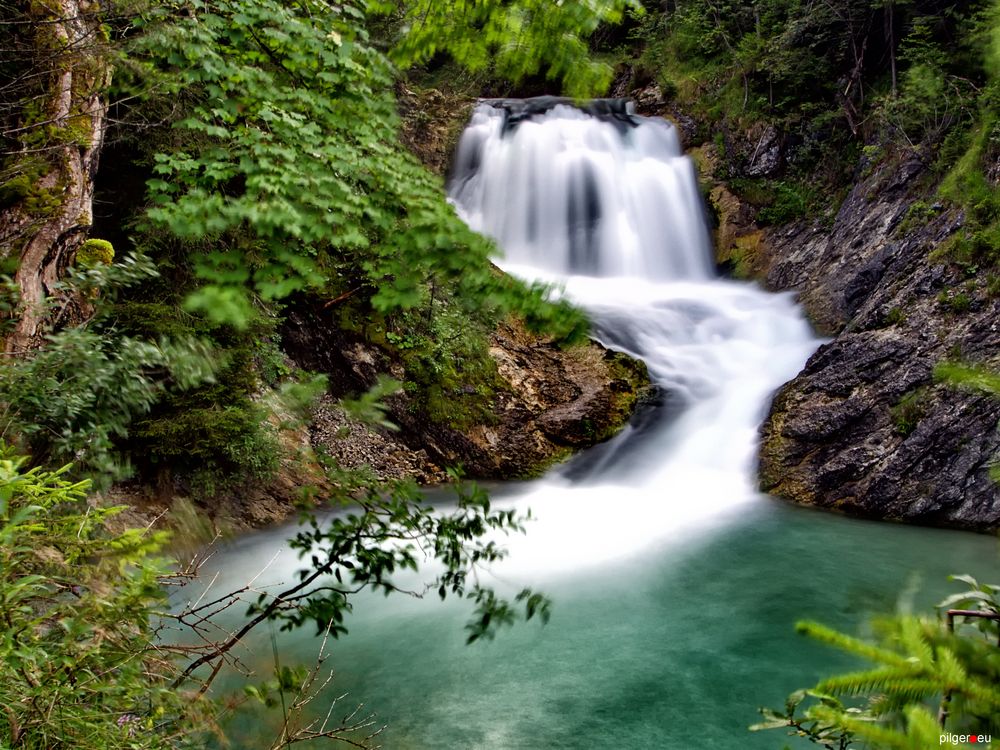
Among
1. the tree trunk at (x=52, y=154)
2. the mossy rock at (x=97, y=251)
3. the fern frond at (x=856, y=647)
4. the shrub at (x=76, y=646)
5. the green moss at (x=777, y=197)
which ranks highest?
the green moss at (x=777, y=197)

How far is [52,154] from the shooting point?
16.3 ft

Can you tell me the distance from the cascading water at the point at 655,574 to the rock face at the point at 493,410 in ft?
1.44

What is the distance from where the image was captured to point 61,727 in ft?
6.35

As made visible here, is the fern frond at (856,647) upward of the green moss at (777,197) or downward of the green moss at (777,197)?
downward

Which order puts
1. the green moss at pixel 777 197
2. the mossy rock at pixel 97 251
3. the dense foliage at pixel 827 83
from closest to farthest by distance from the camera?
the mossy rock at pixel 97 251 → the dense foliage at pixel 827 83 → the green moss at pixel 777 197

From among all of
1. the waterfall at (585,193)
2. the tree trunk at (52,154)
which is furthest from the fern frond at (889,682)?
the waterfall at (585,193)

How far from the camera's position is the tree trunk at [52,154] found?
459cm

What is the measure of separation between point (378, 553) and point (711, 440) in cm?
761

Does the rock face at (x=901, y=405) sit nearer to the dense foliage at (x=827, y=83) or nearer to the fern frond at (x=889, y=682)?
the dense foliage at (x=827, y=83)

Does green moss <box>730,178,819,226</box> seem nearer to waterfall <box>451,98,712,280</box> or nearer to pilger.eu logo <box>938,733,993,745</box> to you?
waterfall <box>451,98,712,280</box>

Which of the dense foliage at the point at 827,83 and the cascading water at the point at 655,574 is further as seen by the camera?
the dense foliage at the point at 827,83

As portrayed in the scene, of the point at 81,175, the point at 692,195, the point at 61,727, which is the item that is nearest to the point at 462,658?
the point at 61,727

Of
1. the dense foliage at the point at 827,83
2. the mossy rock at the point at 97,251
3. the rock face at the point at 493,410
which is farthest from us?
the dense foliage at the point at 827,83

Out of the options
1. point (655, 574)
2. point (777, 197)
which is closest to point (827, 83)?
point (777, 197)
